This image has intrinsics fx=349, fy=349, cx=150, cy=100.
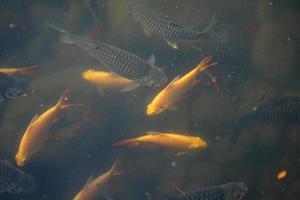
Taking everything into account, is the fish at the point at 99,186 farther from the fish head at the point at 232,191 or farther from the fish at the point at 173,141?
the fish head at the point at 232,191

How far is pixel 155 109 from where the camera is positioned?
23.0 ft

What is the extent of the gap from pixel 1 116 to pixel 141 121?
340 centimetres

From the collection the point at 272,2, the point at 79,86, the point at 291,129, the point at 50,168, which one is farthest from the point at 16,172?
the point at 272,2

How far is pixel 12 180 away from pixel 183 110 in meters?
3.98

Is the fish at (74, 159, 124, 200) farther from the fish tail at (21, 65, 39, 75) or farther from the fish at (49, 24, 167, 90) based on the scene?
the fish tail at (21, 65, 39, 75)

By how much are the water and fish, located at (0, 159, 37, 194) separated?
834 millimetres

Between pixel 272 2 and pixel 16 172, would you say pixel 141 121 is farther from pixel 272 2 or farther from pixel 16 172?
pixel 272 2

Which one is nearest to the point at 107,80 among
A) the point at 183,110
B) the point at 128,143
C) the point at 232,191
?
the point at 128,143

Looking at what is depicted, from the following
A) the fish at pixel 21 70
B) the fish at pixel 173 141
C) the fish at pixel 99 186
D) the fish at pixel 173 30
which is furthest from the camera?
the fish at pixel 21 70

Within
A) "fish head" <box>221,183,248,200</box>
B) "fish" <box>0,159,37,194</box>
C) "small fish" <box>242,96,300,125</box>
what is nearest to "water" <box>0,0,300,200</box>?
"small fish" <box>242,96,300,125</box>

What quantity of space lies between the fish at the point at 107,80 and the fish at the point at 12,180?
251 centimetres

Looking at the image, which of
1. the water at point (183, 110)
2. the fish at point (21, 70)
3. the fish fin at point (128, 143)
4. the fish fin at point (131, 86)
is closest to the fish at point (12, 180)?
the water at point (183, 110)

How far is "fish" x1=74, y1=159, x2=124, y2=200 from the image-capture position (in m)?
7.41

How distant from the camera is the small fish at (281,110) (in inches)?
273
